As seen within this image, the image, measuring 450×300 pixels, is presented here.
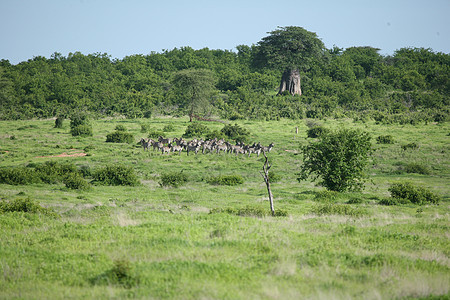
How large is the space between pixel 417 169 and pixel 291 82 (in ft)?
188

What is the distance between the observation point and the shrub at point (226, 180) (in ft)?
96.0

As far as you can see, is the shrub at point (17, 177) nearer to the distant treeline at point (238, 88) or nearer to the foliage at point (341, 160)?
the foliage at point (341, 160)

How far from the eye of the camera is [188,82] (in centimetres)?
6412

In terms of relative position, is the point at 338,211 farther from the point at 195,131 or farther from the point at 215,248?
the point at 195,131

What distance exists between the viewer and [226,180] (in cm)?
2953

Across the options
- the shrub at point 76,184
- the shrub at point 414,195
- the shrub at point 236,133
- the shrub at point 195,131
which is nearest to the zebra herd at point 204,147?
the shrub at point 236,133

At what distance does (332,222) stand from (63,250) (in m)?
9.20

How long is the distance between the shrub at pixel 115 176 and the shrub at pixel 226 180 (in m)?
5.19

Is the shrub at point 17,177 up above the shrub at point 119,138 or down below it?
below

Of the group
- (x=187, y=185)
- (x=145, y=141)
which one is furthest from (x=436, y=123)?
(x=187, y=185)

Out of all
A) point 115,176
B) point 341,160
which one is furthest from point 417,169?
point 115,176

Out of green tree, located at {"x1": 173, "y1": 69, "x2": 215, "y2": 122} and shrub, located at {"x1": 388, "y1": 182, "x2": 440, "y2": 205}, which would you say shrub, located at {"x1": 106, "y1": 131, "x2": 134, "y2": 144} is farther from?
shrub, located at {"x1": 388, "y1": 182, "x2": 440, "y2": 205}

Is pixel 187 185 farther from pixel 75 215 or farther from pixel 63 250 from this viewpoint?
pixel 63 250

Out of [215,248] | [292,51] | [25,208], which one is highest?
[292,51]
